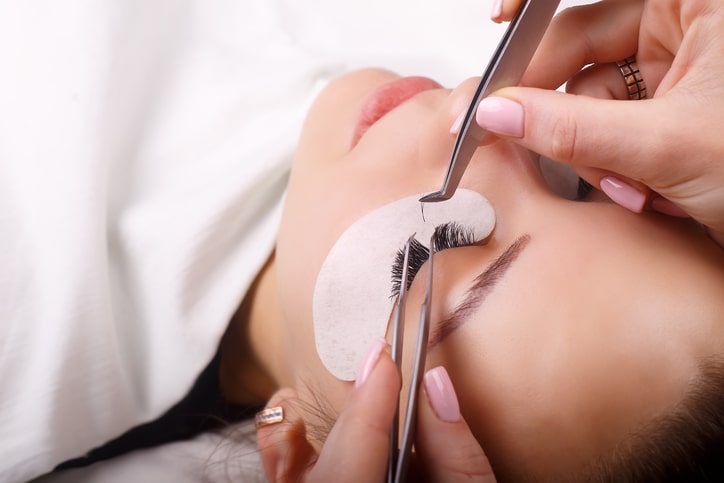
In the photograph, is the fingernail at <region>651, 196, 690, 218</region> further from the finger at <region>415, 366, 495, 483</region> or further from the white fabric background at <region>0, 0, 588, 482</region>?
the white fabric background at <region>0, 0, 588, 482</region>

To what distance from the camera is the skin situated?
0.55m

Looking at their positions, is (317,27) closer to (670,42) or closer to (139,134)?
(139,134)

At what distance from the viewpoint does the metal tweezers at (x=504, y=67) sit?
54cm

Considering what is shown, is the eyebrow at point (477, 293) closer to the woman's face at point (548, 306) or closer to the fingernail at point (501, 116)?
the woman's face at point (548, 306)

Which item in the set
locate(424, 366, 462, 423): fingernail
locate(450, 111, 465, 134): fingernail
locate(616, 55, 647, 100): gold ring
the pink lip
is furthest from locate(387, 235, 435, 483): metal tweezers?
locate(616, 55, 647, 100): gold ring

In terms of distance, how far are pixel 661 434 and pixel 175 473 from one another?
66 cm

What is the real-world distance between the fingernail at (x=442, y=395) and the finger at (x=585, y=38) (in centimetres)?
35

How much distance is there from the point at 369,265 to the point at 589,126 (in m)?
0.27

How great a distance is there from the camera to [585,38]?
0.70 m

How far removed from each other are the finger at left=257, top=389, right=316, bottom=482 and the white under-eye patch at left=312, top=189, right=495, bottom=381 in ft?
0.35

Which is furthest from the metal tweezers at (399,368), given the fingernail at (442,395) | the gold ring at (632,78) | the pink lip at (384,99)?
the gold ring at (632,78)

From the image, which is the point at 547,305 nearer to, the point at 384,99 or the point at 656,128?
the point at 656,128

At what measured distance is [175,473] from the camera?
0.86m

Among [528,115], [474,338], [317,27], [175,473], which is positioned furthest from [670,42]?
[175,473]
